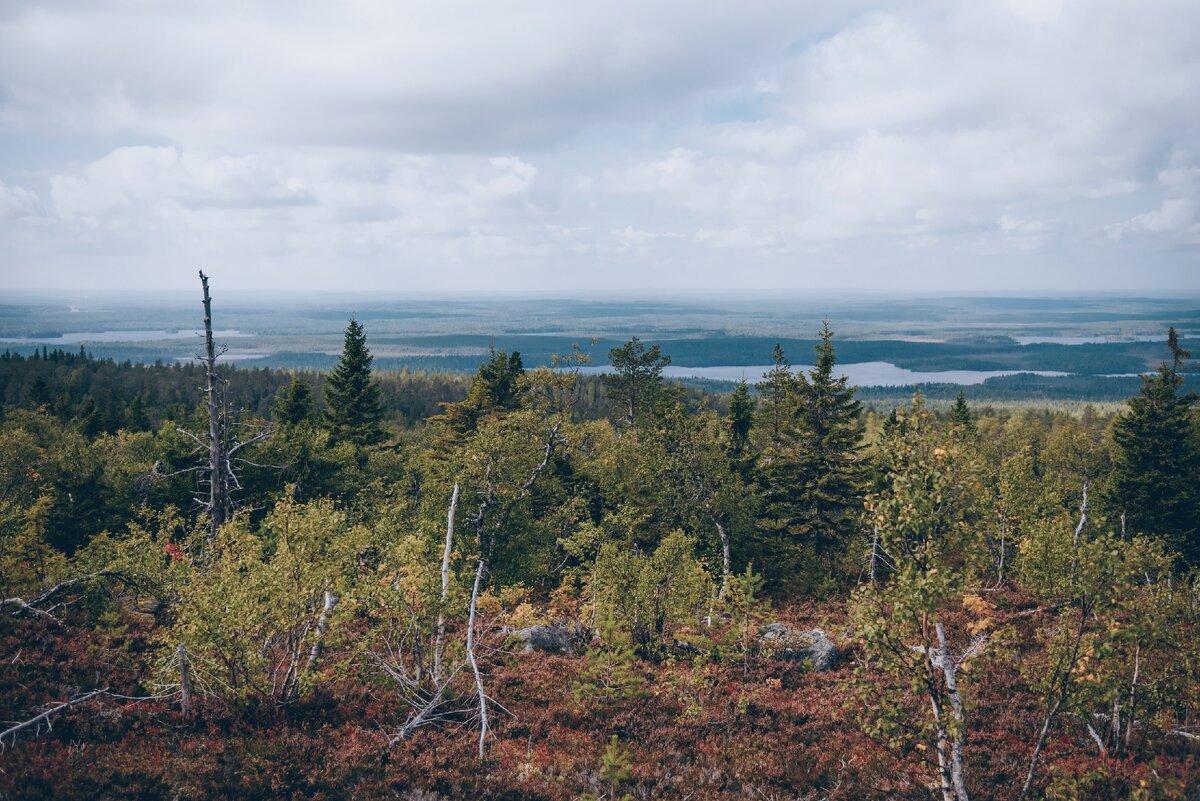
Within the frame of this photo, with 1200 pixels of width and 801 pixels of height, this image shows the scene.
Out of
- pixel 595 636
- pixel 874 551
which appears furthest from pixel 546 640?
pixel 874 551

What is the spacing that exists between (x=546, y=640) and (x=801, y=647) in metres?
9.99

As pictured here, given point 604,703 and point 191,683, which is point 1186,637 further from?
point 191,683

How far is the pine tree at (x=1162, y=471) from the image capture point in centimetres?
3825

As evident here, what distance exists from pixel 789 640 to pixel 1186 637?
39.7 ft

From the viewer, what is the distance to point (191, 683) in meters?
17.1

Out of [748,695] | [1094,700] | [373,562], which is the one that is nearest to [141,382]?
[373,562]

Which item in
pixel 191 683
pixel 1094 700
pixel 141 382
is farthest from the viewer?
pixel 141 382

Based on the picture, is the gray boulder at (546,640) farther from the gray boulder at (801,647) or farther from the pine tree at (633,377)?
the pine tree at (633,377)

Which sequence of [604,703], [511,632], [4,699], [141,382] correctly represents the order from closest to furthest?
[4,699]
[604,703]
[511,632]
[141,382]

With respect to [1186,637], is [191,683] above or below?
below

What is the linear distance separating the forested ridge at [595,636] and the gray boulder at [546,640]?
0.13 metres

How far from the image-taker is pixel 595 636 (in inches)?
976

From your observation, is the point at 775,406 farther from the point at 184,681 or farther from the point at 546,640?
the point at 184,681

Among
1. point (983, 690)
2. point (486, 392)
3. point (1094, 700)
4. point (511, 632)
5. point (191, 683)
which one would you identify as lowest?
point (983, 690)
